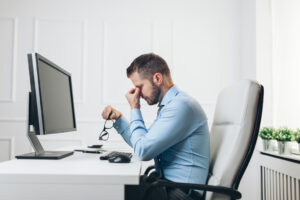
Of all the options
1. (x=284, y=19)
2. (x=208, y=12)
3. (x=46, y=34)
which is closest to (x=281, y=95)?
(x=284, y=19)

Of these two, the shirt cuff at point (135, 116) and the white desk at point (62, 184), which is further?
the shirt cuff at point (135, 116)

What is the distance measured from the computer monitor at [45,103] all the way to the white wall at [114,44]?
1.48m

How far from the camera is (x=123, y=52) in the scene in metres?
3.30

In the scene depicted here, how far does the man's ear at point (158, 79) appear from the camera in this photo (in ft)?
4.93

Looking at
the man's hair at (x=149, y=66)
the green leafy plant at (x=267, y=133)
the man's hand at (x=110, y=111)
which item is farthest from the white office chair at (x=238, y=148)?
the green leafy plant at (x=267, y=133)

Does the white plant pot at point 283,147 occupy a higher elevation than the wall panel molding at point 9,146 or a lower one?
higher

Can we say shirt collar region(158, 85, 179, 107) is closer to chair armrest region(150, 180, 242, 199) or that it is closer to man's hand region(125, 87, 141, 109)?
man's hand region(125, 87, 141, 109)

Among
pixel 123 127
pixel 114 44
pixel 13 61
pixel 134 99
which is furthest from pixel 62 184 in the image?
pixel 13 61

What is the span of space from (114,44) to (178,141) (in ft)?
7.31

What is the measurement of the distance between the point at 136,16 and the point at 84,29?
1.92 feet

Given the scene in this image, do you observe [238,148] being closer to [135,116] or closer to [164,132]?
[164,132]

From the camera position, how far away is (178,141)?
1282 millimetres

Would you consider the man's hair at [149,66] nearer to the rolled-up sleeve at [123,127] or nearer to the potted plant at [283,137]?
the rolled-up sleeve at [123,127]

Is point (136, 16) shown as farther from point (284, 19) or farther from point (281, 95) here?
point (281, 95)
